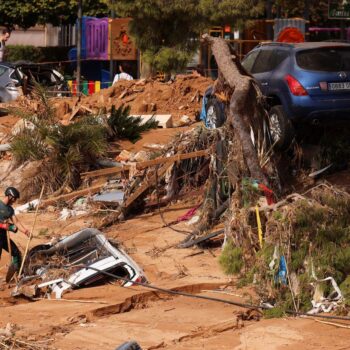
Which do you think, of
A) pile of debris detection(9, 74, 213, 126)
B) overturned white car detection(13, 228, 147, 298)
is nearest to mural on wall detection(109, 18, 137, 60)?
pile of debris detection(9, 74, 213, 126)

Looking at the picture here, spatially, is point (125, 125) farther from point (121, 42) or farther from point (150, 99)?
point (121, 42)

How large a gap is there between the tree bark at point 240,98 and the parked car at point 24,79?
1250cm

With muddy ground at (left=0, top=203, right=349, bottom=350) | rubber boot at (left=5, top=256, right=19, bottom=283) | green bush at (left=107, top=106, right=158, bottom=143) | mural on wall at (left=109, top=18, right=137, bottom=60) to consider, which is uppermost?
mural on wall at (left=109, top=18, right=137, bottom=60)

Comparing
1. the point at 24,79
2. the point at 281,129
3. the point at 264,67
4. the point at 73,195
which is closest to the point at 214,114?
the point at 264,67

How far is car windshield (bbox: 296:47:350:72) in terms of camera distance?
19359 mm

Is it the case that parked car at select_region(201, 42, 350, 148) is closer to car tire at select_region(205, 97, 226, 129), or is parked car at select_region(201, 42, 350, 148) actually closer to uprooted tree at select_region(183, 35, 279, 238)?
car tire at select_region(205, 97, 226, 129)

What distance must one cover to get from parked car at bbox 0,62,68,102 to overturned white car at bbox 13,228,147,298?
12717 millimetres

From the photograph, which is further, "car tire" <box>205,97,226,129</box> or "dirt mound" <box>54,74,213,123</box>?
"dirt mound" <box>54,74,213,123</box>

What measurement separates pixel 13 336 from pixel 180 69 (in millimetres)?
18698

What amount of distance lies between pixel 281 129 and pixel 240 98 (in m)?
2.95

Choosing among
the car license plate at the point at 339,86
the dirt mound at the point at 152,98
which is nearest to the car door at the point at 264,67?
the car license plate at the point at 339,86

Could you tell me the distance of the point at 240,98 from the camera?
652 inches

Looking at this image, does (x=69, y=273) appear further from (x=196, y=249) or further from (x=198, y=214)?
(x=198, y=214)

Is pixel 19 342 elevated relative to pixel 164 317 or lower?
elevated
